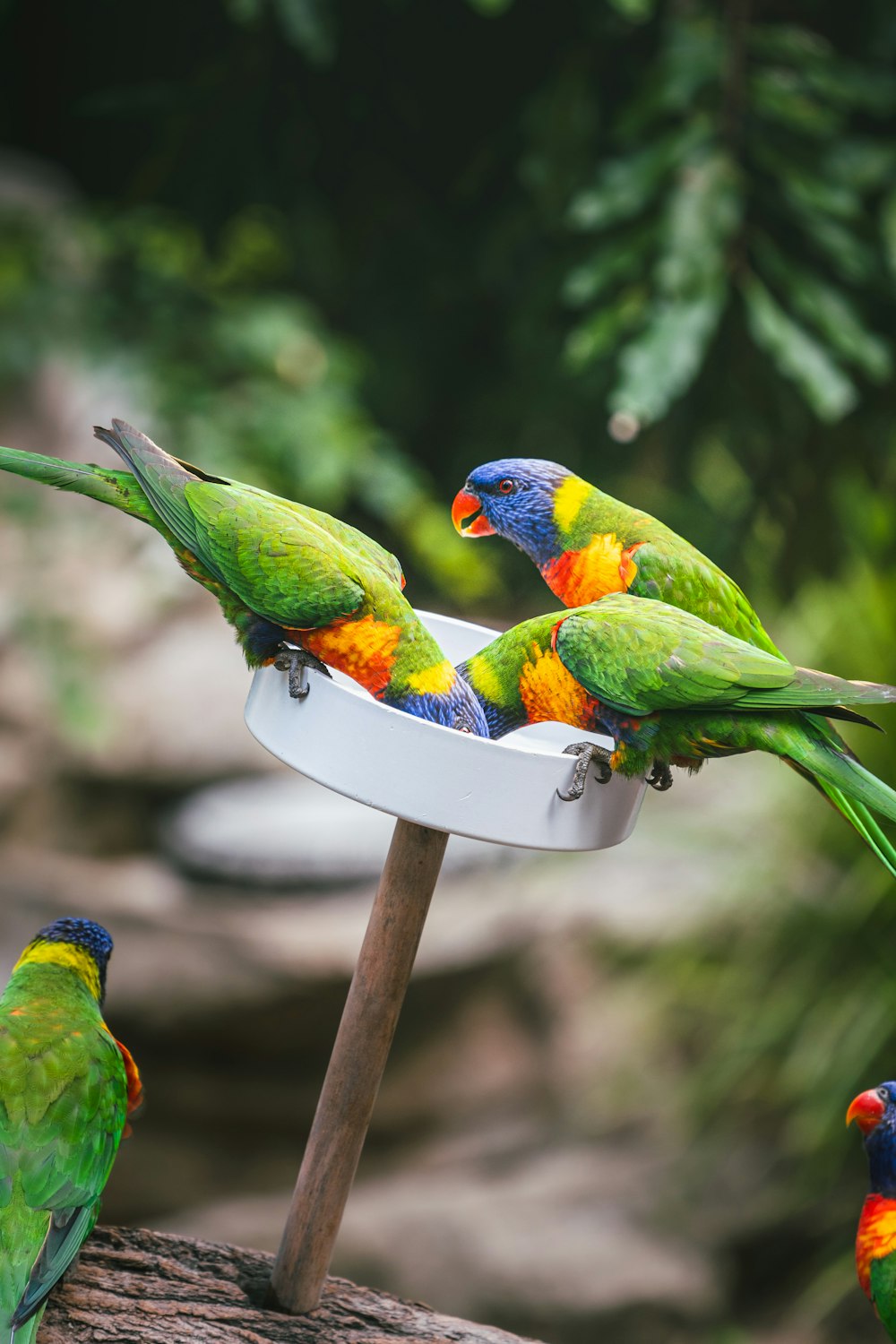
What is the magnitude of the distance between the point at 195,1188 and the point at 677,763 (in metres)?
2.96

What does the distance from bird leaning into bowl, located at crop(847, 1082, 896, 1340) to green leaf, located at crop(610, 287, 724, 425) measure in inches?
46.8

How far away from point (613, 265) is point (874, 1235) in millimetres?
1709

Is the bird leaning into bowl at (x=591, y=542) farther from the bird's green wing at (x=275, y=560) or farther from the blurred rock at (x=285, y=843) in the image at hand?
the blurred rock at (x=285, y=843)

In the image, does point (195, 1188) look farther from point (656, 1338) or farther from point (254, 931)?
point (656, 1338)

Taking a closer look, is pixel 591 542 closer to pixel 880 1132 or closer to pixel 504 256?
pixel 880 1132

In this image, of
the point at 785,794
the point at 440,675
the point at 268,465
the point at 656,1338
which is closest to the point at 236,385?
the point at 268,465

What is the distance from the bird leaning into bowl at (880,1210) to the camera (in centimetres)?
158

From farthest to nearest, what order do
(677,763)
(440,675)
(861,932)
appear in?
(861,932) < (677,763) < (440,675)

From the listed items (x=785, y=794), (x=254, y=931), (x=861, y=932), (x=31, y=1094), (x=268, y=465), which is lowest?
(x=31, y=1094)

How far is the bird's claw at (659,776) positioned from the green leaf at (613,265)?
115 cm

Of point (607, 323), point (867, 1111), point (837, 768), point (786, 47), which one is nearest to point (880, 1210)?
point (867, 1111)

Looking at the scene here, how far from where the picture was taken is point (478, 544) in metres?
3.76

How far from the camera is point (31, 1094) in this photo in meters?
1.34

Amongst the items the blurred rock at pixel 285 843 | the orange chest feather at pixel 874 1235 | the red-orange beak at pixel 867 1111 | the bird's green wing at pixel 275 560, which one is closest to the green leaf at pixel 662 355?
the bird's green wing at pixel 275 560
